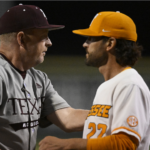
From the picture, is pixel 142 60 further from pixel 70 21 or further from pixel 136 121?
pixel 136 121

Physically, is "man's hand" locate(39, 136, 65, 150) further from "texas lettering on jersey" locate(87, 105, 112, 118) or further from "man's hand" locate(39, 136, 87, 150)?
"texas lettering on jersey" locate(87, 105, 112, 118)

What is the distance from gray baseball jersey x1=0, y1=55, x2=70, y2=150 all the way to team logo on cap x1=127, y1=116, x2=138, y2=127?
625 mm

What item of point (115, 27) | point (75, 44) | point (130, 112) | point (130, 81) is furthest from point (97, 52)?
point (75, 44)

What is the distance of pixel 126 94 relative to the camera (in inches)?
40.4

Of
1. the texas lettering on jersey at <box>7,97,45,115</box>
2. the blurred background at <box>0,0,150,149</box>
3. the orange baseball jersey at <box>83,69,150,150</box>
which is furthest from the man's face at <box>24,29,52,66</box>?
the blurred background at <box>0,0,150,149</box>

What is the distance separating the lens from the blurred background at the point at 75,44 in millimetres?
A: 2910

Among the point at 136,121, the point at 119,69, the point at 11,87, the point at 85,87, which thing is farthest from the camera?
the point at 85,87

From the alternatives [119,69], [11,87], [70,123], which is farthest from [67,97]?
[119,69]

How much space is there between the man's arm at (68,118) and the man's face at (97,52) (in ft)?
1.42

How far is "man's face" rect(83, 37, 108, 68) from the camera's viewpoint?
1236mm

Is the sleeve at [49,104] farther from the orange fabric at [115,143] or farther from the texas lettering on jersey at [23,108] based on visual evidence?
the orange fabric at [115,143]

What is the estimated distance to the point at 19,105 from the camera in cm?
140

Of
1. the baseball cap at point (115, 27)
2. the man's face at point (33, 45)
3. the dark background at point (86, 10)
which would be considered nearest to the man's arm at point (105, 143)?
the baseball cap at point (115, 27)

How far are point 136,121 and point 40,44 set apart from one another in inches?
28.7
